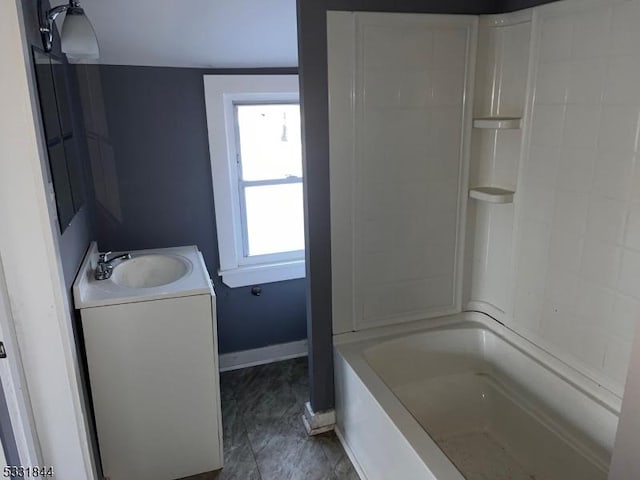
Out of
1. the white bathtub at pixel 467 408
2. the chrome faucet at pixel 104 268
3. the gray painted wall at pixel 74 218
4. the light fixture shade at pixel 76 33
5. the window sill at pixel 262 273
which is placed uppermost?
the light fixture shade at pixel 76 33

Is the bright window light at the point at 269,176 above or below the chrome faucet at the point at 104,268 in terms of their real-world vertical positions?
above

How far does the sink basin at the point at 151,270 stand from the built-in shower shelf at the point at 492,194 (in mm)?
1364

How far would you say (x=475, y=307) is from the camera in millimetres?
2510

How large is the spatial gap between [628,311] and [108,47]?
2385 millimetres

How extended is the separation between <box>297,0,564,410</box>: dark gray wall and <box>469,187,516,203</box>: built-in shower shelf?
0.71 m

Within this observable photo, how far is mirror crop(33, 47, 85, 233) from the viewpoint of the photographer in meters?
1.58

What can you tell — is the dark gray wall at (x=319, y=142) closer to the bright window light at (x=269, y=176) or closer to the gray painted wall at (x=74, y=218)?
the bright window light at (x=269, y=176)

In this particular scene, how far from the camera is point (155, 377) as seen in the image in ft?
6.45

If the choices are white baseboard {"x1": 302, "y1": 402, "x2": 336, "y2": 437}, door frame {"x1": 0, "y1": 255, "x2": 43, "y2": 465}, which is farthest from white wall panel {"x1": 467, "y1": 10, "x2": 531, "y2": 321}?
door frame {"x1": 0, "y1": 255, "x2": 43, "y2": 465}

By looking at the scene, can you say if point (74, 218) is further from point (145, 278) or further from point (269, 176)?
point (269, 176)

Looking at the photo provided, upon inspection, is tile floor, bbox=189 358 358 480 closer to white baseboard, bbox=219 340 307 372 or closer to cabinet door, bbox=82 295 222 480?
white baseboard, bbox=219 340 307 372

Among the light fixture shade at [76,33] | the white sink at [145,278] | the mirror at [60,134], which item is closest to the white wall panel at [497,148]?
the white sink at [145,278]

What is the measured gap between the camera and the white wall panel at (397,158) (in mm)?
2043

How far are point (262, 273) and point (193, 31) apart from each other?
4.36ft
